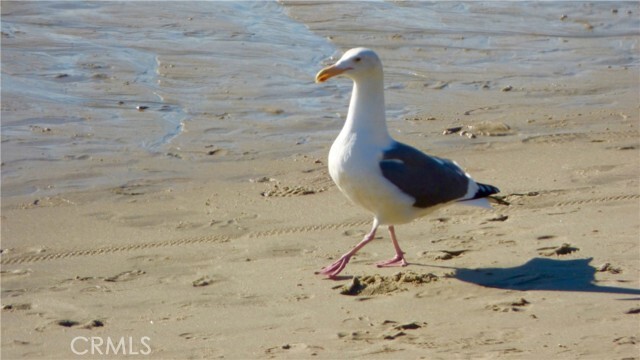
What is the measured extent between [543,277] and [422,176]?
3.32ft

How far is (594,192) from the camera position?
27.9 feet

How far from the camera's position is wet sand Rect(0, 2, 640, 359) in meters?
5.92

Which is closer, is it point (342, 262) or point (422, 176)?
point (342, 262)

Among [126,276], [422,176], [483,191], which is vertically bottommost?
[126,276]

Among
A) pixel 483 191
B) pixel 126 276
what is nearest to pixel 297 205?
pixel 483 191

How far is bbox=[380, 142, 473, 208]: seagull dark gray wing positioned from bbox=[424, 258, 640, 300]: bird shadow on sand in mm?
528

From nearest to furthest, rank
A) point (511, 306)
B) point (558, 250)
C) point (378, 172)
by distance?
1. point (511, 306)
2. point (378, 172)
3. point (558, 250)

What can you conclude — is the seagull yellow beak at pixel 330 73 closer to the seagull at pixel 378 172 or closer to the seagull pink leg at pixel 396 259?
the seagull at pixel 378 172

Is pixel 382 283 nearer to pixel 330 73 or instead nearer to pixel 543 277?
pixel 543 277

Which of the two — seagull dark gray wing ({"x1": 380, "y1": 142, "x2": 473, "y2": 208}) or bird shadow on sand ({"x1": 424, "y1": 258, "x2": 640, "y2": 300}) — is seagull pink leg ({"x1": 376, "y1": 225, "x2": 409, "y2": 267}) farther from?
bird shadow on sand ({"x1": 424, "y1": 258, "x2": 640, "y2": 300})

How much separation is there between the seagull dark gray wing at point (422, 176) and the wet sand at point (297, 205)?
1.19 ft

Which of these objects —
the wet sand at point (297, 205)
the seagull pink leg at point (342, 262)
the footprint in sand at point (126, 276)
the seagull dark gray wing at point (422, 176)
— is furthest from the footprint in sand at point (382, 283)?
the footprint in sand at point (126, 276)

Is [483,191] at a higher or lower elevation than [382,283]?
higher

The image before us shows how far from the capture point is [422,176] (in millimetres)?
7176
